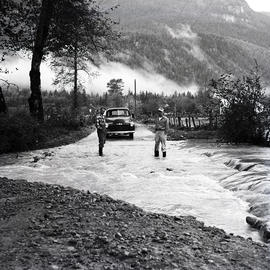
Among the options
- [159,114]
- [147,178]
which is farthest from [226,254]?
[159,114]

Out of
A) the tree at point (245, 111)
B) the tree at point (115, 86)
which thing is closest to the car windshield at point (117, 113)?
the tree at point (245, 111)

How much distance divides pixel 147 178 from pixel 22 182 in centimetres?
382

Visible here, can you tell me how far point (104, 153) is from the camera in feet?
65.4

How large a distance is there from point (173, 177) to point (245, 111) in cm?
1162

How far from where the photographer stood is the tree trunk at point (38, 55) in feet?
79.0

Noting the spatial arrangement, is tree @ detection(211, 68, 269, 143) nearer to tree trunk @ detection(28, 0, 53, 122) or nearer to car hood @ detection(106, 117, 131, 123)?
car hood @ detection(106, 117, 131, 123)

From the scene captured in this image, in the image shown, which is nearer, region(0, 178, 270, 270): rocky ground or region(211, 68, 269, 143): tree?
region(0, 178, 270, 270): rocky ground

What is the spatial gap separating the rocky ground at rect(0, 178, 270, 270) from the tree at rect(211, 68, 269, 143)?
16220 mm

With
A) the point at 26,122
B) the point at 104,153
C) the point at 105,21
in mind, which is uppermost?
the point at 105,21

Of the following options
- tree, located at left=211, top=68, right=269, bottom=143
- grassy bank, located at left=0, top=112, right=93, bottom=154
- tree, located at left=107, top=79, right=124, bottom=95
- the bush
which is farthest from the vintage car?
tree, located at left=107, top=79, right=124, bottom=95

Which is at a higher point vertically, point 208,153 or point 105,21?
point 105,21

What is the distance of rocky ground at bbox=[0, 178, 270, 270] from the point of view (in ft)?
18.0

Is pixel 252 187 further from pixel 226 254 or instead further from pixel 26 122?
pixel 26 122

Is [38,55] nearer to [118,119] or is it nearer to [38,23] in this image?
[38,23]
